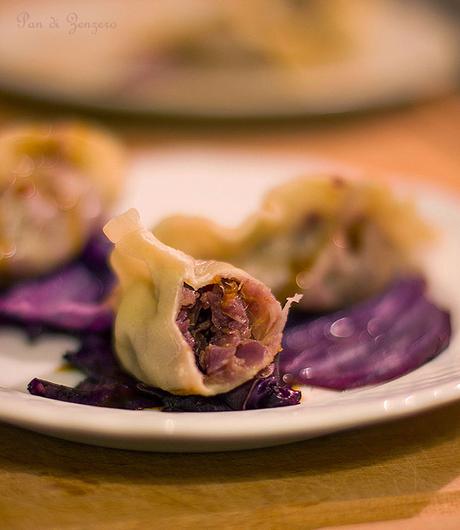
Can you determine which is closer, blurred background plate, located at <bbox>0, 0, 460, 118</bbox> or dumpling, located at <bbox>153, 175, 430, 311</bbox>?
dumpling, located at <bbox>153, 175, 430, 311</bbox>

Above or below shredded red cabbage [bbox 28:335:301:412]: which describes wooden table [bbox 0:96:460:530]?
below

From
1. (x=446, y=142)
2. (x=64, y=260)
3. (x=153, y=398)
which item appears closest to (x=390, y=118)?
(x=446, y=142)

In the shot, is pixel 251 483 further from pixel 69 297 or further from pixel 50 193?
pixel 50 193

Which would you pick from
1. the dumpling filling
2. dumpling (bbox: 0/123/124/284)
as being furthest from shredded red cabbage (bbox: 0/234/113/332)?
Result: the dumpling filling

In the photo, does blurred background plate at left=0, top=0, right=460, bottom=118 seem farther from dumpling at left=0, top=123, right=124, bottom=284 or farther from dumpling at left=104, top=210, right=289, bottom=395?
dumpling at left=104, top=210, right=289, bottom=395

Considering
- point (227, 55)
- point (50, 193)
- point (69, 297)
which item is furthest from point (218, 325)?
point (227, 55)

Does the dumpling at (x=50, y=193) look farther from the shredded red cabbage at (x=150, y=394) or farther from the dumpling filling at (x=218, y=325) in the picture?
the dumpling filling at (x=218, y=325)

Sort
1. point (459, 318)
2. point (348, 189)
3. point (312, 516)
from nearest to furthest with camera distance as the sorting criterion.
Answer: point (312, 516), point (459, 318), point (348, 189)

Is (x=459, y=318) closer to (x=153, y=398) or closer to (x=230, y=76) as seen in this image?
(x=153, y=398)
